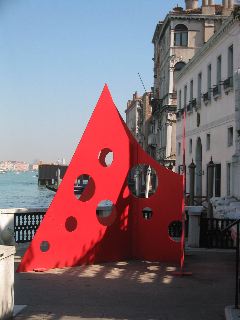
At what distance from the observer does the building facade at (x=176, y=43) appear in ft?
160

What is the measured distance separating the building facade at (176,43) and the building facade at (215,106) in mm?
12303

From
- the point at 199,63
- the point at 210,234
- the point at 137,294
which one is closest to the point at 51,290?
the point at 137,294

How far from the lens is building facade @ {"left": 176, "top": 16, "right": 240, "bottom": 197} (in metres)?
26.1

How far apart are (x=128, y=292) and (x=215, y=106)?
20491 mm

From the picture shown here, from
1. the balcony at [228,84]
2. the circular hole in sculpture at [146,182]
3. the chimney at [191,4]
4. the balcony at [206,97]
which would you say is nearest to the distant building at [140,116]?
the circular hole in sculpture at [146,182]

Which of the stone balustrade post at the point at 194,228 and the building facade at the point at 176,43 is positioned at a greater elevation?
the building facade at the point at 176,43

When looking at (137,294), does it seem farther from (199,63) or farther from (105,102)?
(199,63)

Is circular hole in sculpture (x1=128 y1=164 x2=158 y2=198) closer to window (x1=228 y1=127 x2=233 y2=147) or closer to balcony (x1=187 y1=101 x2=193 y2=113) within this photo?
balcony (x1=187 y1=101 x2=193 y2=113)

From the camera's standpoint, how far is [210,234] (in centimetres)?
1591

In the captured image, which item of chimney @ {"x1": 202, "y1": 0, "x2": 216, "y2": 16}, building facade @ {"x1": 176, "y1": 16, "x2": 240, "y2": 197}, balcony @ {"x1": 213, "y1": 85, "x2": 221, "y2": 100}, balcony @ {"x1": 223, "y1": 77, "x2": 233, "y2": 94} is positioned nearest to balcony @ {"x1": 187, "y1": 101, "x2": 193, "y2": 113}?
building facade @ {"x1": 176, "y1": 16, "x2": 240, "y2": 197}

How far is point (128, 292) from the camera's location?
984 centimetres

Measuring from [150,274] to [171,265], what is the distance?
1285 millimetres

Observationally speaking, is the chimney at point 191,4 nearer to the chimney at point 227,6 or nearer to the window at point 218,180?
the chimney at point 227,6

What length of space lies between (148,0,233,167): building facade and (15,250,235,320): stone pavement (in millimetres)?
35229
